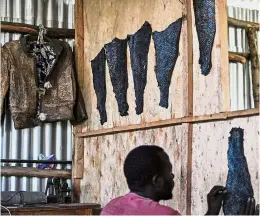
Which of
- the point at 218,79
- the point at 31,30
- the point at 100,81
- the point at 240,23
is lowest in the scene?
the point at 218,79

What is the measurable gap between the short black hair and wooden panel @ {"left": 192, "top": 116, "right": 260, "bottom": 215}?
129 cm

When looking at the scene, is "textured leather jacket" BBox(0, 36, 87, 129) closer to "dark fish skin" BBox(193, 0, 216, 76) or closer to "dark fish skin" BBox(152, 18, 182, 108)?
"dark fish skin" BBox(152, 18, 182, 108)

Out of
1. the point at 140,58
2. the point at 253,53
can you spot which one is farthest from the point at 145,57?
the point at 253,53

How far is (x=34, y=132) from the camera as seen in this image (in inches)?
259

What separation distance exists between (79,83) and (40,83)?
41 cm

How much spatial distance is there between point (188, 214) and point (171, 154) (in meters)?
0.57

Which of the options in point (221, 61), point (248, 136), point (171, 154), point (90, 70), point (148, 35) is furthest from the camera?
point (90, 70)

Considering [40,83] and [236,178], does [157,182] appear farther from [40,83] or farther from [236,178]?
[40,83]

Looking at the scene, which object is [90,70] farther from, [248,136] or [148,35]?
[248,136]

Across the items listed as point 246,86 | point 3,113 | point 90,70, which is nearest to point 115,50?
point 90,70

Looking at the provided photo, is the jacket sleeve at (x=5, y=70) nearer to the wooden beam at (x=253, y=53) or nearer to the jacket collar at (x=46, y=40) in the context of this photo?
the jacket collar at (x=46, y=40)

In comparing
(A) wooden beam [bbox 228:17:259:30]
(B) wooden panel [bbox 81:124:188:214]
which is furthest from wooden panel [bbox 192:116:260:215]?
(A) wooden beam [bbox 228:17:259:30]

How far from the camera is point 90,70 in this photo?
6.45 meters

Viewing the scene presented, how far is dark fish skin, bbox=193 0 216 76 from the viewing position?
483 centimetres
